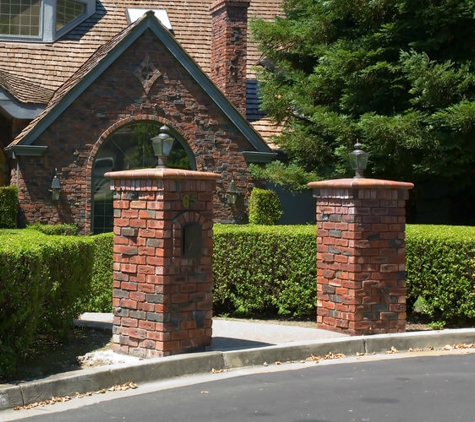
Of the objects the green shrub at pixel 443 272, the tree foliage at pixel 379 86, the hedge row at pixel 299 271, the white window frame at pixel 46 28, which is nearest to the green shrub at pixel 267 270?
the hedge row at pixel 299 271

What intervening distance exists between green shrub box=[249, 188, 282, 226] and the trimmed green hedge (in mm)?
9291

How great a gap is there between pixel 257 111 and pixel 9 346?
50.7ft

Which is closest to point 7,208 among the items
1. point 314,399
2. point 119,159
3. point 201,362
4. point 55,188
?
point 55,188

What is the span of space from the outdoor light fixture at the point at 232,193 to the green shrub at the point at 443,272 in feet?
27.6

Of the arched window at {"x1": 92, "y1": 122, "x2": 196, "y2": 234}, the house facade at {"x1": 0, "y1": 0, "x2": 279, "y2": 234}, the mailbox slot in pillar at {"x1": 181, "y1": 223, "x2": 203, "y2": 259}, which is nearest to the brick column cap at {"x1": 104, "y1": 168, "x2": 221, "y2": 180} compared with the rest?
the mailbox slot in pillar at {"x1": 181, "y1": 223, "x2": 203, "y2": 259}

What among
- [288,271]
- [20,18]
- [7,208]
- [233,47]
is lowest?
[288,271]

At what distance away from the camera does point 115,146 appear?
18.5 meters

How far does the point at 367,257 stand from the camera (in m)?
9.38

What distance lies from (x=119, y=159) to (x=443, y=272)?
9.86 m

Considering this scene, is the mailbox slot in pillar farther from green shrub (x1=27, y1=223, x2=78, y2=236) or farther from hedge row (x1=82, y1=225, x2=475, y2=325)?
green shrub (x1=27, y1=223, x2=78, y2=236)

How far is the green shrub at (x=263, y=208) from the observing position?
18141mm

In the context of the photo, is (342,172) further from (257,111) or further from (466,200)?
(257,111)

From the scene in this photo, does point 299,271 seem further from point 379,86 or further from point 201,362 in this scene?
point 379,86

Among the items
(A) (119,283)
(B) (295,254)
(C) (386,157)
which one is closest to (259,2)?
(C) (386,157)
